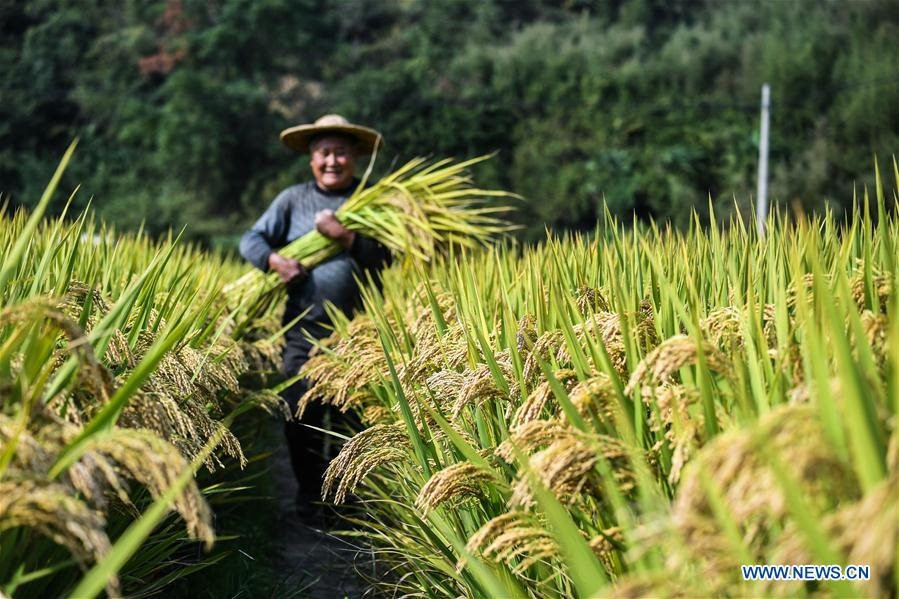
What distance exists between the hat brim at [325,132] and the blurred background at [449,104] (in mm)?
18807

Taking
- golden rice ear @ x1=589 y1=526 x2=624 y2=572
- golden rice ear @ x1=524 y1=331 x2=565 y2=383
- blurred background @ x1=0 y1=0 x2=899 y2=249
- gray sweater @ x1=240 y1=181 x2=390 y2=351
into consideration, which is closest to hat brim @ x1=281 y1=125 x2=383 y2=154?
gray sweater @ x1=240 y1=181 x2=390 y2=351

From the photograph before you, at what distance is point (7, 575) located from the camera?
167 cm

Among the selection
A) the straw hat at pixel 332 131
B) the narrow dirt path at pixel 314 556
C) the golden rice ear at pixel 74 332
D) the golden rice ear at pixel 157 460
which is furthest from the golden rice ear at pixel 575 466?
the straw hat at pixel 332 131

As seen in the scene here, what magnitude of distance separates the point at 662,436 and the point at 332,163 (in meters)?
3.55

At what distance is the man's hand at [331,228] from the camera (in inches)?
181

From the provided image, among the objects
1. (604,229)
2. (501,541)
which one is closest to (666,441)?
(501,541)

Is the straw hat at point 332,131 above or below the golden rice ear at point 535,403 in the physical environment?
above

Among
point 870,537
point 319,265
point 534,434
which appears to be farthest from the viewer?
point 319,265

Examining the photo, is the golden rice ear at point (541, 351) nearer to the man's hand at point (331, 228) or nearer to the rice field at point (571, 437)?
the rice field at point (571, 437)

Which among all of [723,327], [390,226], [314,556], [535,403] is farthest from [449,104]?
[535,403]

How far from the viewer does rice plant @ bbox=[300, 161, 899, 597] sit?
3.59ft

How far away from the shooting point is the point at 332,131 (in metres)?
5.07

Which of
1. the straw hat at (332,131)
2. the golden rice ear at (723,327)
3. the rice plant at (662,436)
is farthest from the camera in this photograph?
the straw hat at (332,131)

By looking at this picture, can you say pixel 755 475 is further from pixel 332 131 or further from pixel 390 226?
pixel 332 131
